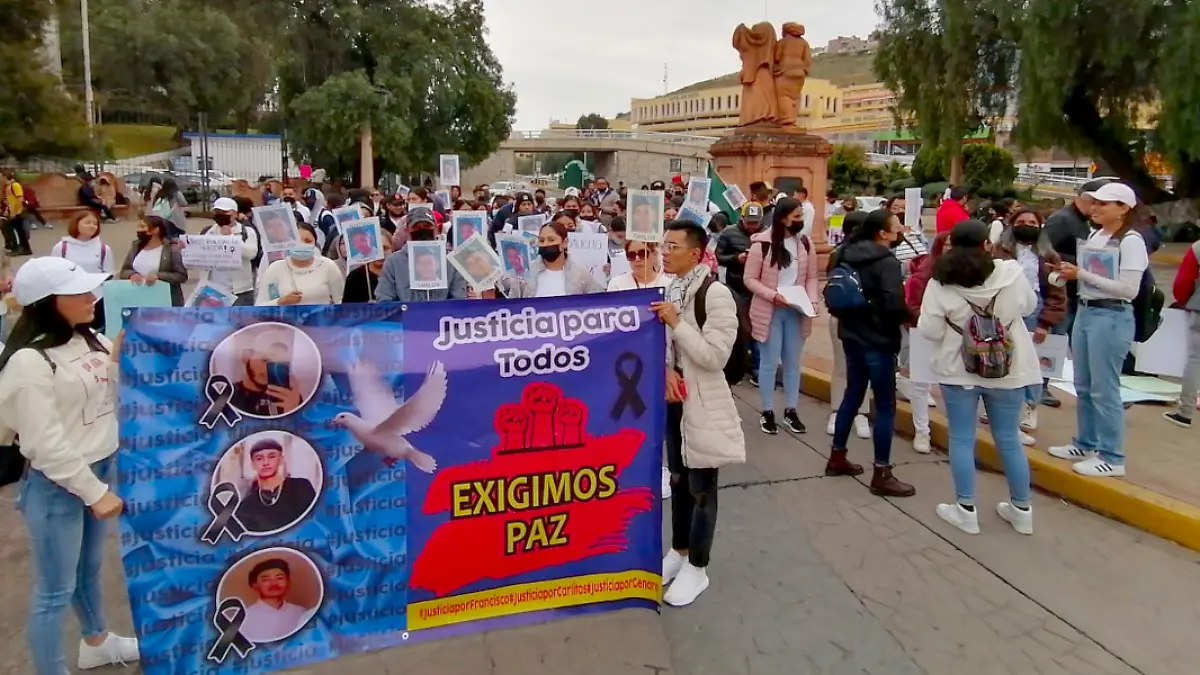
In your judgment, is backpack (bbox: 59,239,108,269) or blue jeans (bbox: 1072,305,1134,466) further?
backpack (bbox: 59,239,108,269)

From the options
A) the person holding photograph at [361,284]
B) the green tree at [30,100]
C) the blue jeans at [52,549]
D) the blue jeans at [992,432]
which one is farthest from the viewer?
the green tree at [30,100]

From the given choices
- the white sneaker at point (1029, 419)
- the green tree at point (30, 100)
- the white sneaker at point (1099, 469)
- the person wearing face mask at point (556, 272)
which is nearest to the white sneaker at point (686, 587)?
the person wearing face mask at point (556, 272)

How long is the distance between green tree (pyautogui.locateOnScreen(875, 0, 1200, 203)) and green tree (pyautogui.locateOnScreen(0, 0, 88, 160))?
80.0ft

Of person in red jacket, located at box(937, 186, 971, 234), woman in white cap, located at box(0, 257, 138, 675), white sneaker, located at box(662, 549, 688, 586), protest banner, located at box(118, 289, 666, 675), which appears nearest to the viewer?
woman in white cap, located at box(0, 257, 138, 675)

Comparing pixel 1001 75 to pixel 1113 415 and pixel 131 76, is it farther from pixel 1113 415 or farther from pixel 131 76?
pixel 131 76

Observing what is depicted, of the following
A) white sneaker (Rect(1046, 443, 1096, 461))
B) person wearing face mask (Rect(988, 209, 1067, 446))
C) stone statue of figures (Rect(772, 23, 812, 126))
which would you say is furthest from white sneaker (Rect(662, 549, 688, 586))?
stone statue of figures (Rect(772, 23, 812, 126))

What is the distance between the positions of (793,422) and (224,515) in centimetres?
440

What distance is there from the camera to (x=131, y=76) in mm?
59719

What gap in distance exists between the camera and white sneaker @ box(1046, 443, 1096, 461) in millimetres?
5461

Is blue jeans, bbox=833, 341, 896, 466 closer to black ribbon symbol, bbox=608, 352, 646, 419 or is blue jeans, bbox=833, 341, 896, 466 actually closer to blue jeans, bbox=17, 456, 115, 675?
black ribbon symbol, bbox=608, 352, 646, 419

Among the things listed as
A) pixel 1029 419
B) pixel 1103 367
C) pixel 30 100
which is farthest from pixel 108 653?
pixel 30 100

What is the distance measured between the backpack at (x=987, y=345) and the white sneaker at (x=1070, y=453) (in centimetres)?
163

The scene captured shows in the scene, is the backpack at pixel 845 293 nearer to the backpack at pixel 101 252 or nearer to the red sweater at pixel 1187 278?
the red sweater at pixel 1187 278

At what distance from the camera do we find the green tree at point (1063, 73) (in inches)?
766
